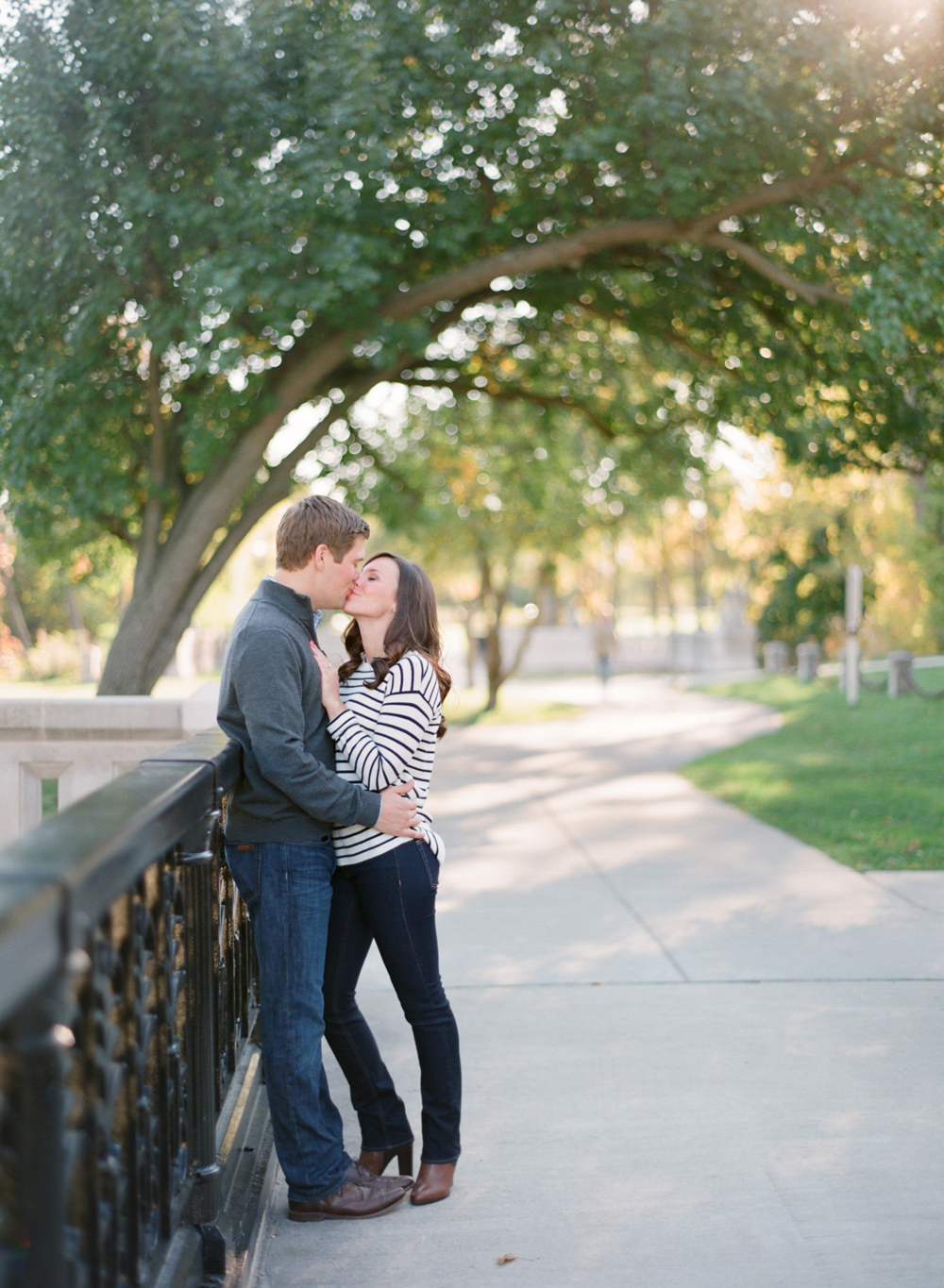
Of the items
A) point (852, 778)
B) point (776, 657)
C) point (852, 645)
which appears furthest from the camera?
point (776, 657)

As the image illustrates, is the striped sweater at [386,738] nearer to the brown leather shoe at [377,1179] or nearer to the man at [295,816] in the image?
the man at [295,816]

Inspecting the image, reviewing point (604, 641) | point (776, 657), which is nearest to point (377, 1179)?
point (604, 641)

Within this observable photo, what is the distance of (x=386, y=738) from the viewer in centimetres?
328

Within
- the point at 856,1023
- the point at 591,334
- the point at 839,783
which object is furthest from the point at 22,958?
the point at 591,334

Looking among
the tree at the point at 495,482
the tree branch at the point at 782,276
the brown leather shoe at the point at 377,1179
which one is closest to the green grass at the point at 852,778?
the tree at the point at 495,482

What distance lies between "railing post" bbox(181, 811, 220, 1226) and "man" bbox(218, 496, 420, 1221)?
0.33 meters

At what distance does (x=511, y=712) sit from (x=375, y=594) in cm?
1892

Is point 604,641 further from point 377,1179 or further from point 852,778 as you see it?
point 377,1179

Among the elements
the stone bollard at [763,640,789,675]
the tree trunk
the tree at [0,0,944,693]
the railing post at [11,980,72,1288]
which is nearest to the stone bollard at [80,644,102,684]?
the tree trunk

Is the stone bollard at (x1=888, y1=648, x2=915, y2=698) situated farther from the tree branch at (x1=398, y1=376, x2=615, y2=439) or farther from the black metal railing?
the black metal railing

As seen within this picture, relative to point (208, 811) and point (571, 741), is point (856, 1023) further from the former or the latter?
point (571, 741)

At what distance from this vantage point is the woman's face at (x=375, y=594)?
11.2ft

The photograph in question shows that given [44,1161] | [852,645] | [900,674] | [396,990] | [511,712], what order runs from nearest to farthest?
[44,1161], [396,990], [852,645], [900,674], [511,712]

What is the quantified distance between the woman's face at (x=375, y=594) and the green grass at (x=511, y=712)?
15.6 meters
